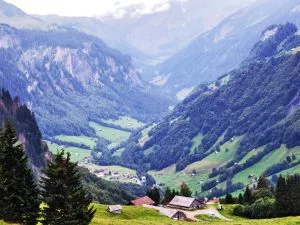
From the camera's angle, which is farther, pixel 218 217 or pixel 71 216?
pixel 218 217

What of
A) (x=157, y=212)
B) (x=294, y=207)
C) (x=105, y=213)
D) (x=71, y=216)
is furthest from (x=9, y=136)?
(x=294, y=207)

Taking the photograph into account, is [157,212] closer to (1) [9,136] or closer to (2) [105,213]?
(2) [105,213]

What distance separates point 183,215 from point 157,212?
22.3ft

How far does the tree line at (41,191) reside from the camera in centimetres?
6588

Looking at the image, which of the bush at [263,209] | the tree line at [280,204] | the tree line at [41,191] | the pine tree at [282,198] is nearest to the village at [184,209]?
the tree line at [280,204]

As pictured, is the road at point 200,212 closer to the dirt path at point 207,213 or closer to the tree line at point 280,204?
the dirt path at point 207,213

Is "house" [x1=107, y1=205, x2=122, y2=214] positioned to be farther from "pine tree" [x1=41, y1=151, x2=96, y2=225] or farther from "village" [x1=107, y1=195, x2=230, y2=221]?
"pine tree" [x1=41, y1=151, x2=96, y2=225]

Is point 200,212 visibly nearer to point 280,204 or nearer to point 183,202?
point 183,202

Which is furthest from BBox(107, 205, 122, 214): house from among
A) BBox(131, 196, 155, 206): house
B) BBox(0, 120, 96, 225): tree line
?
BBox(0, 120, 96, 225): tree line

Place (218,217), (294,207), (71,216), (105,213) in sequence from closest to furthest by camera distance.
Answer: (71,216)
(105,213)
(294,207)
(218,217)

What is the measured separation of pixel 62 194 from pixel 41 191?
3.22 metres

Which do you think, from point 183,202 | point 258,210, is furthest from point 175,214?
point 258,210

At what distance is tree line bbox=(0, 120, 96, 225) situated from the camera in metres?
65.9

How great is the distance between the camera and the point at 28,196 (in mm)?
68688
